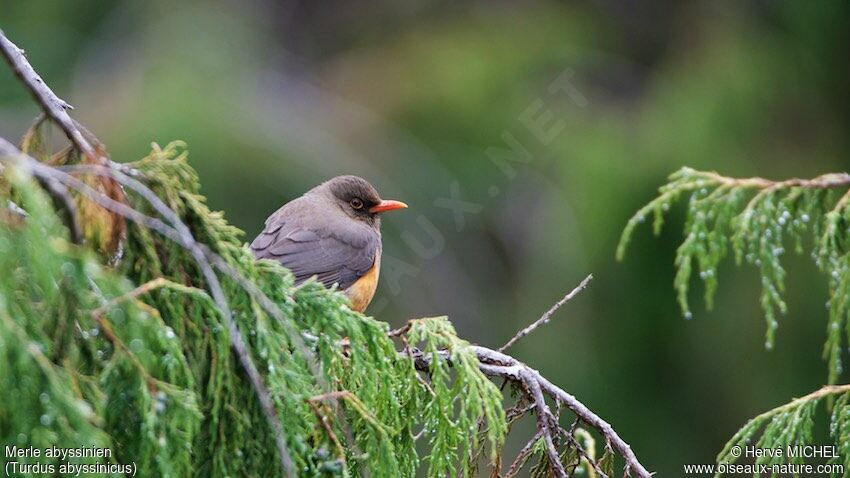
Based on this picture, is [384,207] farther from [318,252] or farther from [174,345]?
[174,345]

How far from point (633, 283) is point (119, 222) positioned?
8838 mm

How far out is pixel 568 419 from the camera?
1011 centimetres

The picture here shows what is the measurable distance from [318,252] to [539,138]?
20.3 ft

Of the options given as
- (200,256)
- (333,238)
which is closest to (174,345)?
(200,256)

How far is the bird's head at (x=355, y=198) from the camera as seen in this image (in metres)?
6.69

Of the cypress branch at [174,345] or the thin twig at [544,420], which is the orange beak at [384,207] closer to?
the thin twig at [544,420]

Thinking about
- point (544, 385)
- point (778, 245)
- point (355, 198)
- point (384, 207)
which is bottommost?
point (544, 385)

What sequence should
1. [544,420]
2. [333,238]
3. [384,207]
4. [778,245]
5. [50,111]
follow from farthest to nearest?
1. [384,207]
2. [333,238]
3. [778,245]
4. [544,420]
5. [50,111]

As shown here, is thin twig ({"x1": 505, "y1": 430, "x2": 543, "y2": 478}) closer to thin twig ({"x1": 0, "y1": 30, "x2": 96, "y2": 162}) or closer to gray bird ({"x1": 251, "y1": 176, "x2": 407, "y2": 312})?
thin twig ({"x1": 0, "y1": 30, "x2": 96, "y2": 162})

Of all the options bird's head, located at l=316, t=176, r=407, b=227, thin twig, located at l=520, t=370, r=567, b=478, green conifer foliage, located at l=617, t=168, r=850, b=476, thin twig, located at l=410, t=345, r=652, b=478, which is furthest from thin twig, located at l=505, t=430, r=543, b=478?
bird's head, located at l=316, t=176, r=407, b=227

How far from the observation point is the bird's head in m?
6.69

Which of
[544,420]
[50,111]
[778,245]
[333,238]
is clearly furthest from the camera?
[333,238]

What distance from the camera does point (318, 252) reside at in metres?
6.09

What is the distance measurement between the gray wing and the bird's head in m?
0.41
